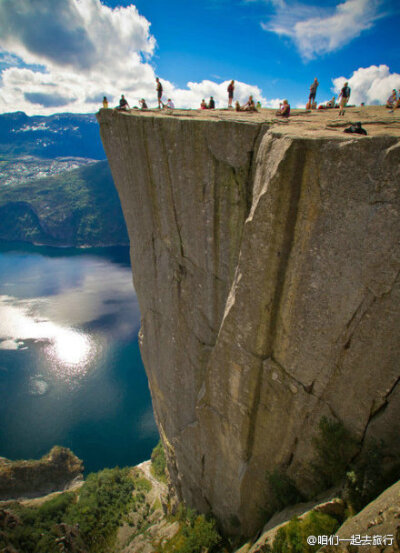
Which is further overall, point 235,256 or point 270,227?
point 235,256

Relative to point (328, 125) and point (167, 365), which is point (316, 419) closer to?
point (328, 125)

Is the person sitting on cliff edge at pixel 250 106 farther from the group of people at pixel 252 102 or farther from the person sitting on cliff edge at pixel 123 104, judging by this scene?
the person sitting on cliff edge at pixel 123 104

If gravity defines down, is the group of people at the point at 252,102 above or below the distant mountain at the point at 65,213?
above

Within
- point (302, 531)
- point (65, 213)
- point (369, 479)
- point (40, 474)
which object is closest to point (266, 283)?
point (369, 479)

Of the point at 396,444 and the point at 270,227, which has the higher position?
the point at 270,227

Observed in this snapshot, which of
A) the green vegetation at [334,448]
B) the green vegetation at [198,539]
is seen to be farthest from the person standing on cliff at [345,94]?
the green vegetation at [198,539]

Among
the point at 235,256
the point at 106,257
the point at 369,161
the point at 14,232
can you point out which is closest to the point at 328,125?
the point at 369,161

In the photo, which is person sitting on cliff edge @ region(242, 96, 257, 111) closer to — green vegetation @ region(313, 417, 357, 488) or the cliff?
green vegetation @ region(313, 417, 357, 488)

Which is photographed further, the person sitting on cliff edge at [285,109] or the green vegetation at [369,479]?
the person sitting on cliff edge at [285,109]
